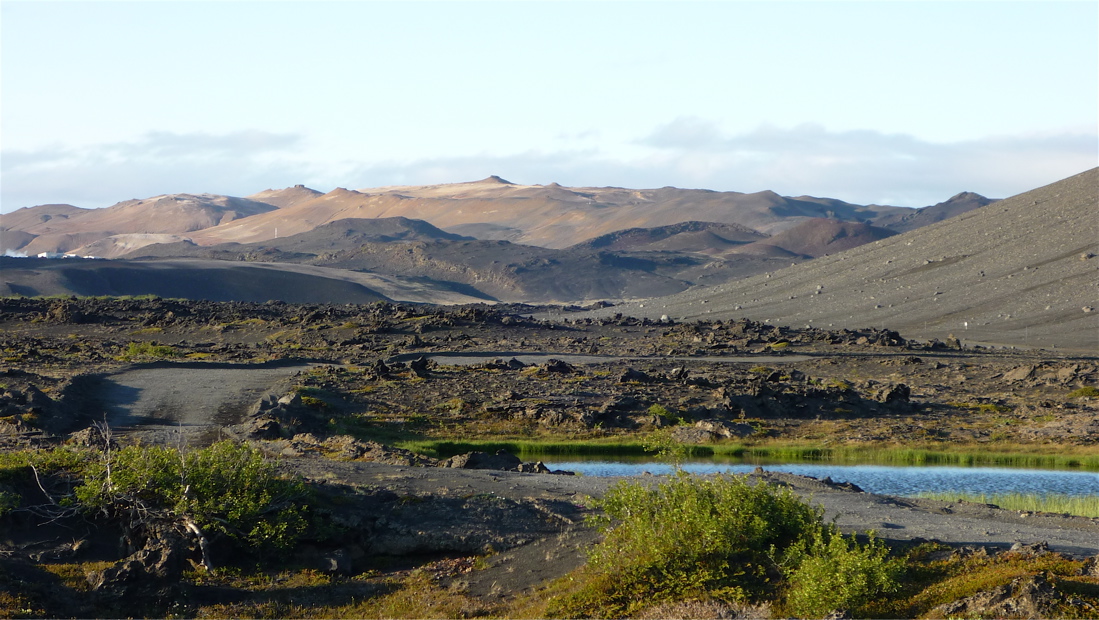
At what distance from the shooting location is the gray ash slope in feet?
260

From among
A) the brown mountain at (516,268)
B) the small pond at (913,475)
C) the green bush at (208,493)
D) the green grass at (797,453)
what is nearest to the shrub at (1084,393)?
the green grass at (797,453)

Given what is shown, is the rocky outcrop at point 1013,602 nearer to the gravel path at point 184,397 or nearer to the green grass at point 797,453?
the green grass at point 797,453

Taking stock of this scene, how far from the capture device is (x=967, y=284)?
294 ft

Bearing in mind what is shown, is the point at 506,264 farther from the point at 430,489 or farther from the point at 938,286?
the point at 430,489

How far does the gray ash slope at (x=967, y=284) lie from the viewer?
7938cm

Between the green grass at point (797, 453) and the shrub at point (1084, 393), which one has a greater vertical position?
the shrub at point (1084, 393)

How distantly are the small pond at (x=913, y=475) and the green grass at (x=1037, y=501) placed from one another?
834mm

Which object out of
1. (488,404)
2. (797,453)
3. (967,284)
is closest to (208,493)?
(797,453)

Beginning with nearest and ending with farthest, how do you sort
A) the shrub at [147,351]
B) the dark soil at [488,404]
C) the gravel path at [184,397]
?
the dark soil at [488,404]
the gravel path at [184,397]
the shrub at [147,351]

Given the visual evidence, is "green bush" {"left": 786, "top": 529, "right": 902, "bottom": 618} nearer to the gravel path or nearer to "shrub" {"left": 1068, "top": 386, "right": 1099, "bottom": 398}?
the gravel path

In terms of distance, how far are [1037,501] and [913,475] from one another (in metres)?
4.91

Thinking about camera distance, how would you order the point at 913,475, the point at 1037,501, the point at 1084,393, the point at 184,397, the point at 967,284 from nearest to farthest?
1. the point at 1037,501
2. the point at 913,475
3. the point at 184,397
4. the point at 1084,393
5. the point at 967,284

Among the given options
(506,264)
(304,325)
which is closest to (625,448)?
(304,325)

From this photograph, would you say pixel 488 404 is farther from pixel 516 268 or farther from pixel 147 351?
pixel 516 268
